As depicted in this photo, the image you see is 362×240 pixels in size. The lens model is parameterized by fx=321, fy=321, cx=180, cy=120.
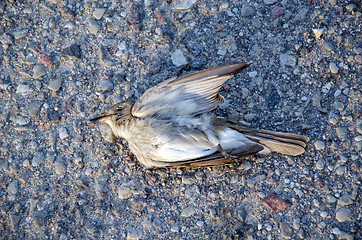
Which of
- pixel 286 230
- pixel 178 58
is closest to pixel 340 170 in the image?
pixel 286 230

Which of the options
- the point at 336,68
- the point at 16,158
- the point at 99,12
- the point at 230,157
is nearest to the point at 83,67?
the point at 99,12

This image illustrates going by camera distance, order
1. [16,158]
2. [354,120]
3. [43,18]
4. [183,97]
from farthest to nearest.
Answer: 1. [43,18]
2. [16,158]
3. [354,120]
4. [183,97]

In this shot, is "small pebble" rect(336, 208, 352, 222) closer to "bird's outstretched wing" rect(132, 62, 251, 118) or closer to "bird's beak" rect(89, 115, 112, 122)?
"bird's outstretched wing" rect(132, 62, 251, 118)

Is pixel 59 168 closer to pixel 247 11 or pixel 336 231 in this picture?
pixel 247 11

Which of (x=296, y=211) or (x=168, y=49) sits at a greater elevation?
(x=168, y=49)

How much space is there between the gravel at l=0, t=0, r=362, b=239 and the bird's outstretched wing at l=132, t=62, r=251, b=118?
0.53 metres

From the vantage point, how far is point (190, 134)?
338 centimetres

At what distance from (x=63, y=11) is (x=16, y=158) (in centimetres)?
194

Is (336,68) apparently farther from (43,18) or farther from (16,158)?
(16,158)

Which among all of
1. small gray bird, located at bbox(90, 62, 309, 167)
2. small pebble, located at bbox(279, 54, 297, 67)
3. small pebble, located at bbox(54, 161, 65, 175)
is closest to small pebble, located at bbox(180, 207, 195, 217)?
small gray bird, located at bbox(90, 62, 309, 167)

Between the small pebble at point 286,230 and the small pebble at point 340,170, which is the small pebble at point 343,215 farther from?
the small pebble at point 286,230

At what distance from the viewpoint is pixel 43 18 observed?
414cm

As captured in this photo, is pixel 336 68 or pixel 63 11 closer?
pixel 336 68

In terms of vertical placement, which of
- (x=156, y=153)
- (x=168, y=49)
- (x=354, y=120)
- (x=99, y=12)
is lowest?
(x=354, y=120)
